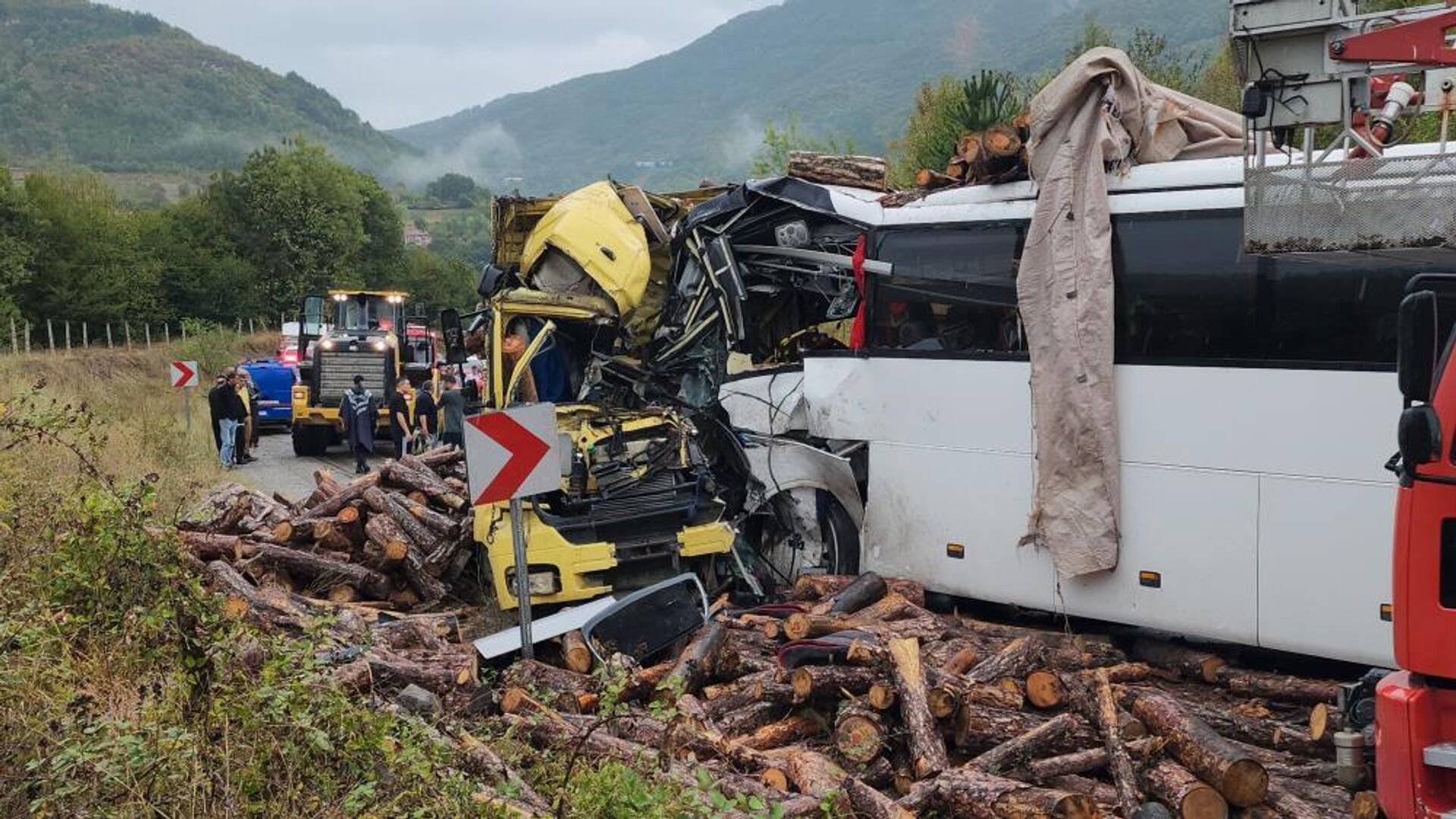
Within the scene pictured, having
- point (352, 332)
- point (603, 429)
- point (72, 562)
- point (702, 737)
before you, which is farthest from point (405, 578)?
point (352, 332)

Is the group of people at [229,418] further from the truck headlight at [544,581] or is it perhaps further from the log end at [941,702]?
the log end at [941,702]

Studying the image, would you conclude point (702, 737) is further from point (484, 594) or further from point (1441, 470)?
point (484, 594)

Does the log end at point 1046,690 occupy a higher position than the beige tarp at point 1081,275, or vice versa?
the beige tarp at point 1081,275

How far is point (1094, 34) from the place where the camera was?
1344 inches

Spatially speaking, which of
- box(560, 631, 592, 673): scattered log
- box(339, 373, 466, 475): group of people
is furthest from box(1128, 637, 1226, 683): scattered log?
box(339, 373, 466, 475): group of people

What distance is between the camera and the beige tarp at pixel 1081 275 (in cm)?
783

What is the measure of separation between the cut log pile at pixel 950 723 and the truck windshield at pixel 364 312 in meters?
23.0

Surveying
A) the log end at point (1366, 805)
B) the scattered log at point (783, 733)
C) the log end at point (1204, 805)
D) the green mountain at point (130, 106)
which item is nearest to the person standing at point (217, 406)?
the scattered log at point (783, 733)

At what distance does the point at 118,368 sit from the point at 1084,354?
40.3 meters

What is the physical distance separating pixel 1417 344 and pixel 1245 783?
6.74ft

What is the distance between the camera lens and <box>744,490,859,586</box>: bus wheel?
9.98m

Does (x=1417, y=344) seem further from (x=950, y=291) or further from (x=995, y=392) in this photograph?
(x=950, y=291)

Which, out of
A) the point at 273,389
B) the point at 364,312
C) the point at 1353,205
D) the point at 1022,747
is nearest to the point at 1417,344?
the point at 1353,205

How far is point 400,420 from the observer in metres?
20.2
